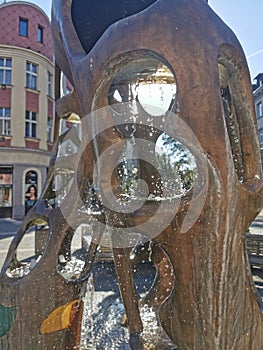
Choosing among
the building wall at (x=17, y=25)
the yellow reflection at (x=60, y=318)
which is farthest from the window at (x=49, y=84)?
the yellow reflection at (x=60, y=318)

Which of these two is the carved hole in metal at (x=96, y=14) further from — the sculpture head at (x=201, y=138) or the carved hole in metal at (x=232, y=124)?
the carved hole in metal at (x=232, y=124)

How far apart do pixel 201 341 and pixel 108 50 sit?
2.05 meters

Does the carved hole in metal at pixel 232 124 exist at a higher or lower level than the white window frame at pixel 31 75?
lower

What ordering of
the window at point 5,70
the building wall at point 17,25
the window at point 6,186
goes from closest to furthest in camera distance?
1. the window at point 6,186
2. the window at point 5,70
3. the building wall at point 17,25

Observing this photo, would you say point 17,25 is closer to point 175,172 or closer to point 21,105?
point 21,105

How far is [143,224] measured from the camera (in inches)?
103

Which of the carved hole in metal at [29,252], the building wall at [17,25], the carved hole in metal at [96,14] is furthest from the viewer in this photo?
Result: the building wall at [17,25]

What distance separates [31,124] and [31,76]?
2609 millimetres

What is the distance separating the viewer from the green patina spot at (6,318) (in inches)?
126

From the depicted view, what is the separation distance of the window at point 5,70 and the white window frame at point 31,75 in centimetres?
91

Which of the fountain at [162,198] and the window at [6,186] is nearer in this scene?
the fountain at [162,198]

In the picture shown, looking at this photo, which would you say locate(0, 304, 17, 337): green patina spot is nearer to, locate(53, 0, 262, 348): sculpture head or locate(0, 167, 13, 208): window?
locate(53, 0, 262, 348): sculpture head

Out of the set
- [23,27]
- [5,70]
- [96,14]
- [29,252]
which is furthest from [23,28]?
[96,14]

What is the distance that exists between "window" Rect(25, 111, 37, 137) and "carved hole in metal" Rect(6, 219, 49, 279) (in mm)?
8269
